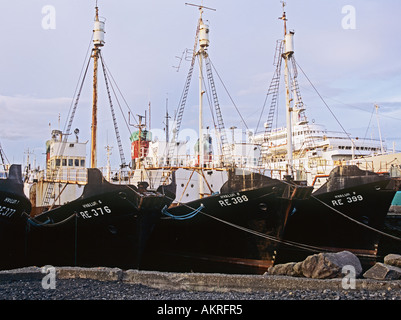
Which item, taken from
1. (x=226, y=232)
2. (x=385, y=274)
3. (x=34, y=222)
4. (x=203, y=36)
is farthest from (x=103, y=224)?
(x=203, y=36)

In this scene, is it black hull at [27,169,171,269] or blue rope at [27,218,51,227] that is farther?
blue rope at [27,218,51,227]

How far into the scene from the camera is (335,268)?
8.66 metres

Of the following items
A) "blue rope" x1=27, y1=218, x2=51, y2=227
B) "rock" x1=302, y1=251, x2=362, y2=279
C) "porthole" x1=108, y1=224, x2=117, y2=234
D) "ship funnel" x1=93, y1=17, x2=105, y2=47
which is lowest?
"rock" x1=302, y1=251, x2=362, y2=279

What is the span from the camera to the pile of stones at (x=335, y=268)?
26.3 feet

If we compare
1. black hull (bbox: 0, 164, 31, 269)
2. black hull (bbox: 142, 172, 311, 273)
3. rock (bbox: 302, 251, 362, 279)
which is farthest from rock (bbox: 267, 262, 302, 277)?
black hull (bbox: 0, 164, 31, 269)

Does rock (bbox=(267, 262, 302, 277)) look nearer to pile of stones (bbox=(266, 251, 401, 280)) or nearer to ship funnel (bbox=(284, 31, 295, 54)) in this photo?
pile of stones (bbox=(266, 251, 401, 280))

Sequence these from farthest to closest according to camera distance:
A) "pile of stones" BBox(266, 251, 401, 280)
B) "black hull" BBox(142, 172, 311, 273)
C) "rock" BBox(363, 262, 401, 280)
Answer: "black hull" BBox(142, 172, 311, 273) → "pile of stones" BBox(266, 251, 401, 280) → "rock" BBox(363, 262, 401, 280)

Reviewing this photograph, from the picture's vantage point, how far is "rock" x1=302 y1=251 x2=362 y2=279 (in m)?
8.58

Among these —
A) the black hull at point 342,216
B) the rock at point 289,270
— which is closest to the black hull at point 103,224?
the rock at point 289,270

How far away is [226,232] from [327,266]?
19.4 feet

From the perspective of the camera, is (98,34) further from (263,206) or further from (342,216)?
(342,216)

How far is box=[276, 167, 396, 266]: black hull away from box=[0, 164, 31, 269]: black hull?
980cm

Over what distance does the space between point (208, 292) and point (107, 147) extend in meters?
24.3

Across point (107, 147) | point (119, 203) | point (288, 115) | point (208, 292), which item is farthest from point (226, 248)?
point (107, 147)
